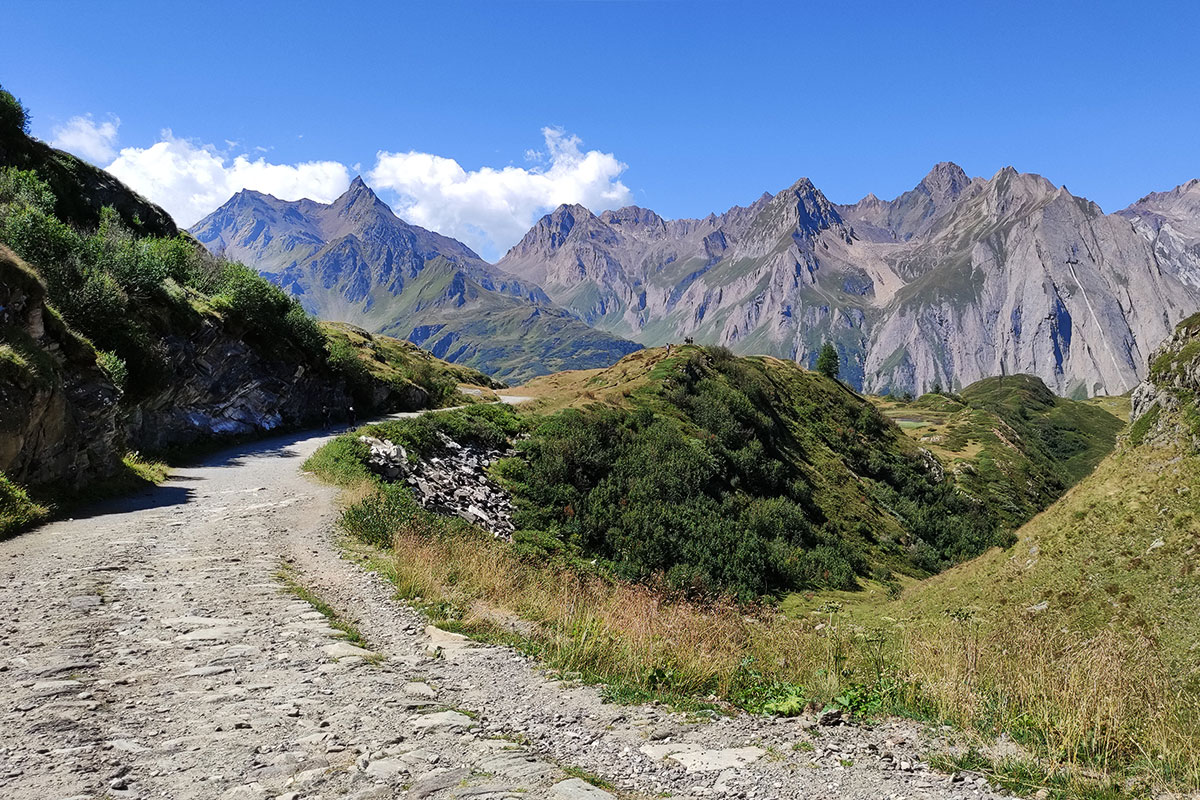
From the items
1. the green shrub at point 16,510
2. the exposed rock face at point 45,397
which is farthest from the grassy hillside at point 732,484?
Result: the green shrub at point 16,510

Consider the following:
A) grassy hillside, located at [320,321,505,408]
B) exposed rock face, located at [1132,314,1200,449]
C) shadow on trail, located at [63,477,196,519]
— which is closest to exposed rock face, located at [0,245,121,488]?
shadow on trail, located at [63,477,196,519]

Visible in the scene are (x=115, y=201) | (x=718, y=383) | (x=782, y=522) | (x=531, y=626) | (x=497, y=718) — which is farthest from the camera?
(x=718, y=383)

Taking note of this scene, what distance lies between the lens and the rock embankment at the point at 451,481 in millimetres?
23656

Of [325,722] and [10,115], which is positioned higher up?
[10,115]

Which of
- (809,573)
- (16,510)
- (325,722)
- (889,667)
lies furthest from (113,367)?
(809,573)

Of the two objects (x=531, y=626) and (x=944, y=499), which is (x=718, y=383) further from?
(x=531, y=626)

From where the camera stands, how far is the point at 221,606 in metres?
9.68

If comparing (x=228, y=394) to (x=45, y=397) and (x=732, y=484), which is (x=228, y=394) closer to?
(x=45, y=397)

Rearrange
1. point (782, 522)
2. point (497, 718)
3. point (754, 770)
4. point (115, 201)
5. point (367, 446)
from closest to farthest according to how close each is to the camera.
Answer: point (754, 770)
point (497, 718)
point (367, 446)
point (782, 522)
point (115, 201)

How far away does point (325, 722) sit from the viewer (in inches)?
239

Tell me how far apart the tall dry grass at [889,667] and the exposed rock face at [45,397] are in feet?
40.3

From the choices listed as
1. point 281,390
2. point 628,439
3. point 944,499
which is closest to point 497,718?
point 628,439

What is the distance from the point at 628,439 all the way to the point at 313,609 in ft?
91.6

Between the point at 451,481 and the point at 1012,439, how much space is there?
99678mm
